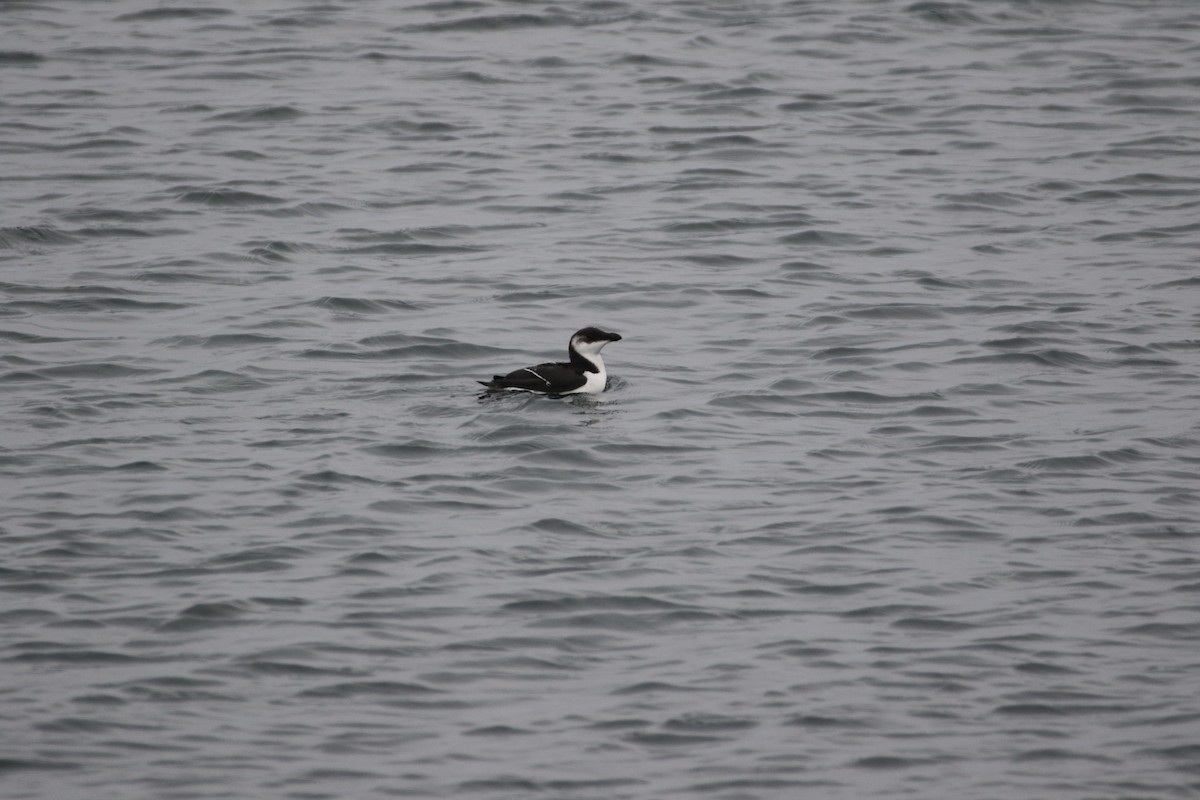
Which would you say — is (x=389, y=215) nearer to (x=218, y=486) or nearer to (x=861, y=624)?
(x=218, y=486)

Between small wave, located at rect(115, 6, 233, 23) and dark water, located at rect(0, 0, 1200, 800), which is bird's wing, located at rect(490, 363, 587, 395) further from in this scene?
small wave, located at rect(115, 6, 233, 23)

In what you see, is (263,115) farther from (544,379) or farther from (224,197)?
(544,379)

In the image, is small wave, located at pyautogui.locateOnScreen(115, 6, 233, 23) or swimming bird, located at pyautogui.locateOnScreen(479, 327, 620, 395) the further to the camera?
small wave, located at pyautogui.locateOnScreen(115, 6, 233, 23)

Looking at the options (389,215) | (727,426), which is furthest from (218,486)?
(389,215)

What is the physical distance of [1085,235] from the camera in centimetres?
1877

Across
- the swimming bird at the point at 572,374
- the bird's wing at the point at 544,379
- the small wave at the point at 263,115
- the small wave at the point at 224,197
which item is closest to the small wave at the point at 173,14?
the small wave at the point at 263,115

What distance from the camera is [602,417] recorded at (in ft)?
45.0

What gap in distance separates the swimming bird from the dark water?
0.57ft

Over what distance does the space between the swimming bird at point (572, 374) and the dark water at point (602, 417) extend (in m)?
0.18

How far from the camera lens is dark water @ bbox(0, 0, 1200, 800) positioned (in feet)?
28.8

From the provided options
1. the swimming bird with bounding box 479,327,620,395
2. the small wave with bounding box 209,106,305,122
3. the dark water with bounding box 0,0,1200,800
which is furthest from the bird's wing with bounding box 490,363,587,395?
the small wave with bounding box 209,106,305,122

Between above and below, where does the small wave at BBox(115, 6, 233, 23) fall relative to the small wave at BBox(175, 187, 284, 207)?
above

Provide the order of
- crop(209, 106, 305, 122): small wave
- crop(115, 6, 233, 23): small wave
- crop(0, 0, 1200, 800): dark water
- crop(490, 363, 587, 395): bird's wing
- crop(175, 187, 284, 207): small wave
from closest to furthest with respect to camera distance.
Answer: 1. crop(0, 0, 1200, 800): dark water
2. crop(490, 363, 587, 395): bird's wing
3. crop(175, 187, 284, 207): small wave
4. crop(209, 106, 305, 122): small wave
5. crop(115, 6, 233, 23): small wave

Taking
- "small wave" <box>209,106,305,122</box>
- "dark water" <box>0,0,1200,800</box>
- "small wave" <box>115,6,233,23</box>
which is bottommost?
"dark water" <box>0,0,1200,800</box>
